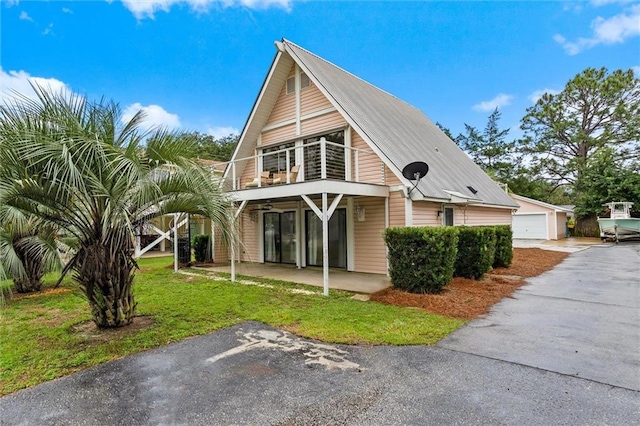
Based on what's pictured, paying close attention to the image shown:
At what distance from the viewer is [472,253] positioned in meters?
9.14

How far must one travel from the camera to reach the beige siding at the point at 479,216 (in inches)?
502

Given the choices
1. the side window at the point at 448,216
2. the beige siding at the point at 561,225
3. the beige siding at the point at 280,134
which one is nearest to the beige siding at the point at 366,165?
the beige siding at the point at 280,134

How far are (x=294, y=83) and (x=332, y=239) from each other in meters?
6.02

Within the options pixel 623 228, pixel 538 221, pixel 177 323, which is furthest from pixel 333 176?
pixel 538 221

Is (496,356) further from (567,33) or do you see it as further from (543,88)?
(543,88)

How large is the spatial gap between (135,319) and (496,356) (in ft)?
19.2

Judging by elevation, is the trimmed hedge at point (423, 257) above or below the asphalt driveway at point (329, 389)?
above

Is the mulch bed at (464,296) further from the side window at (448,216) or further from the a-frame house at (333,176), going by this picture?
the side window at (448,216)

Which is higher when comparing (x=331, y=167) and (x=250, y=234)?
(x=331, y=167)

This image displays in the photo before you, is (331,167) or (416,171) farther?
(331,167)

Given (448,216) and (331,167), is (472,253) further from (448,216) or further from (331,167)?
(331,167)

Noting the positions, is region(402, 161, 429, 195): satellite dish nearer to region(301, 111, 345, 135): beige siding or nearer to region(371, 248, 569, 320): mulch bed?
region(371, 248, 569, 320): mulch bed

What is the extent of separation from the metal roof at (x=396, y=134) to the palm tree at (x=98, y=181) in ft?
20.8

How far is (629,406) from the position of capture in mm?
3102
